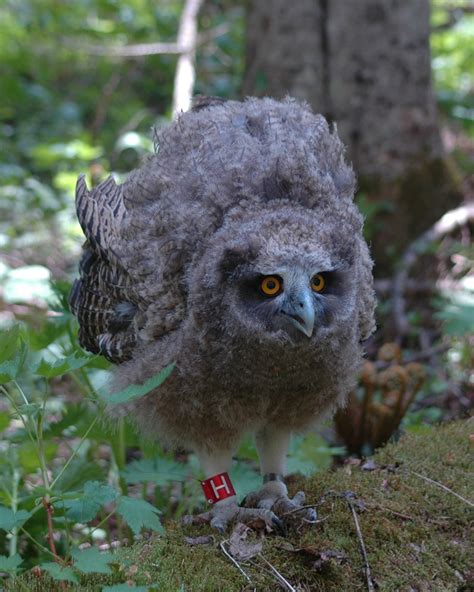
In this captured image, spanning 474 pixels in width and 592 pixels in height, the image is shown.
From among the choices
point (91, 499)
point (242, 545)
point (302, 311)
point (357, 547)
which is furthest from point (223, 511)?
point (302, 311)

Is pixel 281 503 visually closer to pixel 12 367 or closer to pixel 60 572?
pixel 60 572

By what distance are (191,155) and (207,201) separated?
1.19 ft

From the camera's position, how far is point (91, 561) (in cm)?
235

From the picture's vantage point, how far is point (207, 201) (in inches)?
119

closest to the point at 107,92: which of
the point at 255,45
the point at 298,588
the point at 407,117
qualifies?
the point at 255,45

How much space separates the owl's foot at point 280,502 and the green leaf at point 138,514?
66cm

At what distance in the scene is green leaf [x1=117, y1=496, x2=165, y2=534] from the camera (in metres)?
2.61

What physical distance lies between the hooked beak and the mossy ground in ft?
2.68

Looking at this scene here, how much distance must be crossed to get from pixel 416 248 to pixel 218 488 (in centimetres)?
443

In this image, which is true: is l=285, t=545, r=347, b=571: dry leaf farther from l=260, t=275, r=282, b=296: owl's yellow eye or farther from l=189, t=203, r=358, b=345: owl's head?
l=260, t=275, r=282, b=296: owl's yellow eye

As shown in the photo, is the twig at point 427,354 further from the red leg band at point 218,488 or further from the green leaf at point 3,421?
the green leaf at point 3,421

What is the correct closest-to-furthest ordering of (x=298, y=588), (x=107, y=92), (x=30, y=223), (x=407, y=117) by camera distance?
1. (x=298, y=588)
2. (x=407, y=117)
3. (x=30, y=223)
4. (x=107, y=92)

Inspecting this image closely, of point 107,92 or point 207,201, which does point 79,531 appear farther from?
point 107,92

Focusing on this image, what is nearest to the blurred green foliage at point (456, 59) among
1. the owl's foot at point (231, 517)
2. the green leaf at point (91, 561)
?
the owl's foot at point (231, 517)
